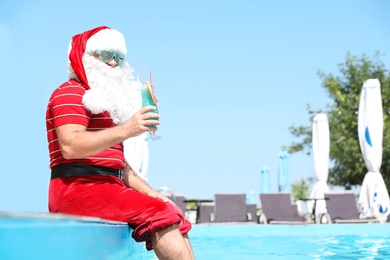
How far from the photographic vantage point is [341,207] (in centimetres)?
1316

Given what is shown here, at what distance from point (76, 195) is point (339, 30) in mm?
25276

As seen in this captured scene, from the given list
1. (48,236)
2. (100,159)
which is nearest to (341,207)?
(100,159)

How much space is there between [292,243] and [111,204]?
520 centimetres

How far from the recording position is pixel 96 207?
267 centimetres

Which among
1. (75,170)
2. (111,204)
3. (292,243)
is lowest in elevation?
(292,243)

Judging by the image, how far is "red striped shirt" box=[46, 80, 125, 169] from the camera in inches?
104

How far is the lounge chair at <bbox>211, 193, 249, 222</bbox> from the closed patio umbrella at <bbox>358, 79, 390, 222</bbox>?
2.45 m

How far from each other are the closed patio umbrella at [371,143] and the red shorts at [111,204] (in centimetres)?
1052

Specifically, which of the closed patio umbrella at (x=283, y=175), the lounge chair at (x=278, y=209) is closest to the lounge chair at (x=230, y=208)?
the lounge chair at (x=278, y=209)

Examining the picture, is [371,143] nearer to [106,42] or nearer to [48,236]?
[106,42]

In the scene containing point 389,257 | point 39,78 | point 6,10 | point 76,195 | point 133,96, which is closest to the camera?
point 76,195

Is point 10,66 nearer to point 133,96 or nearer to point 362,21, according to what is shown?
point 133,96

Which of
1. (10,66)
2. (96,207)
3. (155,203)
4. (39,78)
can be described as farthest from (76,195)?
(39,78)

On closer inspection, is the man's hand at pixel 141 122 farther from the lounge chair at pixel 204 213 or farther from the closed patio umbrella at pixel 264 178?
the closed patio umbrella at pixel 264 178
